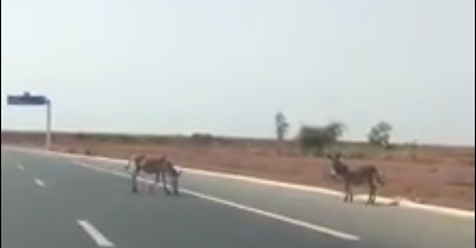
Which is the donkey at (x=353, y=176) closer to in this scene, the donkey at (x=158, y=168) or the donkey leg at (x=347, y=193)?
the donkey leg at (x=347, y=193)

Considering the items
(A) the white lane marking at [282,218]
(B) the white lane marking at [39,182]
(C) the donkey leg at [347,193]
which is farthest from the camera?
(B) the white lane marking at [39,182]

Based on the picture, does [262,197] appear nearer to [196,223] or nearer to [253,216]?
[253,216]

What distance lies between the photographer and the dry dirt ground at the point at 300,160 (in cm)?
3403

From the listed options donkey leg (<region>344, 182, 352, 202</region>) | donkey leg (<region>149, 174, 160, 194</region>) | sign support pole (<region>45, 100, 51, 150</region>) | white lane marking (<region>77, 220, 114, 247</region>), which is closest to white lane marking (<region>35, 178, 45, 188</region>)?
donkey leg (<region>149, 174, 160, 194</region>)

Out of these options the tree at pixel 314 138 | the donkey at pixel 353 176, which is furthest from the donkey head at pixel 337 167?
the tree at pixel 314 138

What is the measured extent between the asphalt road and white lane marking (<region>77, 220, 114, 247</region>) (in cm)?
1

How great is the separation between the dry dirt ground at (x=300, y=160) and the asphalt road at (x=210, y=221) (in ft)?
12.3

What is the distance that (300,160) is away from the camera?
6700 centimetres

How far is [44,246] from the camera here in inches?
559

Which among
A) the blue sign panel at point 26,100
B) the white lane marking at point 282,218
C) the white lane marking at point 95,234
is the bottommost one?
the white lane marking at point 95,234

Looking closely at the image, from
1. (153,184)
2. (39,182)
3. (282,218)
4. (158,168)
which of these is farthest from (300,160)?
(282,218)

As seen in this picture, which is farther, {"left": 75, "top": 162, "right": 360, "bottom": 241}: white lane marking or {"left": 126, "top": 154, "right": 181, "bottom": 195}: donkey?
{"left": 126, "top": 154, "right": 181, "bottom": 195}: donkey

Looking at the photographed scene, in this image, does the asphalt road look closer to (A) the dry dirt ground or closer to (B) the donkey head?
(B) the donkey head

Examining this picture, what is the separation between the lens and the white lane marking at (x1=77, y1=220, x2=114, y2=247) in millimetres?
14781
